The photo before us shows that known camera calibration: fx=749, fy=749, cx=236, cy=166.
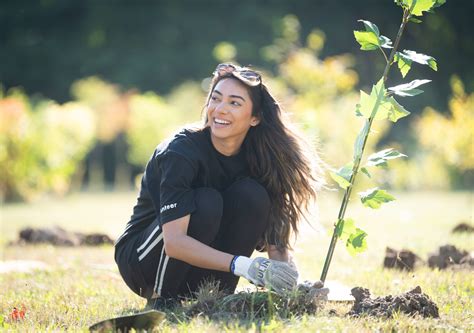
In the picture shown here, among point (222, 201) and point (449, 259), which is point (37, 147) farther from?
point (222, 201)

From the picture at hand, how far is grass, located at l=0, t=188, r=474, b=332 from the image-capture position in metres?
3.32

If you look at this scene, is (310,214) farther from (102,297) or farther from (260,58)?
(260,58)

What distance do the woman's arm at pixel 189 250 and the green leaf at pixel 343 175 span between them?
678 mm

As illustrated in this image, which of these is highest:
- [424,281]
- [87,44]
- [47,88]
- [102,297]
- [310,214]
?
[87,44]

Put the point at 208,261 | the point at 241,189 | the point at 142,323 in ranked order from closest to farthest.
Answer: the point at 142,323, the point at 208,261, the point at 241,189

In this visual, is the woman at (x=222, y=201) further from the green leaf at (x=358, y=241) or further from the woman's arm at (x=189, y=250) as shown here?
the green leaf at (x=358, y=241)

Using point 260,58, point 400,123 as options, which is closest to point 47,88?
point 260,58

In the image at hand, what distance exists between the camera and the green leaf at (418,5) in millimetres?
3826

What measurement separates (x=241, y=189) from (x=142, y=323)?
3.45ft

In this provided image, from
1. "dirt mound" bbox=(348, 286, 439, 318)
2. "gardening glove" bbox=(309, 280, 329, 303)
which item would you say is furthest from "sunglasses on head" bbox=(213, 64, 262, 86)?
"dirt mound" bbox=(348, 286, 439, 318)

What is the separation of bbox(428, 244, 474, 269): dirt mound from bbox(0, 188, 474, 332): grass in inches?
8.2

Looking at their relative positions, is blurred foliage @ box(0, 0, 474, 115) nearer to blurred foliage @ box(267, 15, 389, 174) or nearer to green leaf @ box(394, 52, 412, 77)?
blurred foliage @ box(267, 15, 389, 174)

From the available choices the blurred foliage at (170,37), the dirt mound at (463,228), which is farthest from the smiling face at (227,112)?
the blurred foliage at (170,37)

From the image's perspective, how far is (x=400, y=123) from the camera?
28250 millimetres
